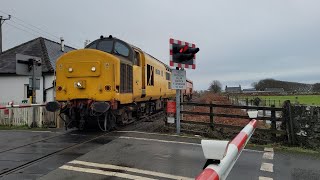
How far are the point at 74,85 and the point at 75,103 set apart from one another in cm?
65

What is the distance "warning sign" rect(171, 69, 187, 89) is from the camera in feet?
43.1

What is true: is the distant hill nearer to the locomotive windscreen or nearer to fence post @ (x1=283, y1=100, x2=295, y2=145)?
the locomotive windscreen

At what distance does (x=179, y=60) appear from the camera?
42.7ft

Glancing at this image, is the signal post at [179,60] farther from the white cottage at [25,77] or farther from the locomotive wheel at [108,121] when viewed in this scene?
the white cottage at [25,77]

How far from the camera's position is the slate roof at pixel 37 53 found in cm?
2605

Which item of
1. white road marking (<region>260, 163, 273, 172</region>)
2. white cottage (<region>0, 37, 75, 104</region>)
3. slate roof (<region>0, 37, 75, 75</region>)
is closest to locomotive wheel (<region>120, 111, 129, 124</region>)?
white road marking (<region>260, 163, 273, 172</region>)

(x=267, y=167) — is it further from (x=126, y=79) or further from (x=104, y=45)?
(x=104, y=45)

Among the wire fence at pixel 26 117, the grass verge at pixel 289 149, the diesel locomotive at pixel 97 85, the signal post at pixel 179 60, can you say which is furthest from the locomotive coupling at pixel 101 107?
the grass verge at pixel 289 149

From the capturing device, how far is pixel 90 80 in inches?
498

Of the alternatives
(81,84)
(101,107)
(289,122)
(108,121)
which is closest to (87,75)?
(81,84)

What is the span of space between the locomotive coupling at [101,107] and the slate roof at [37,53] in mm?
Answer: 13978

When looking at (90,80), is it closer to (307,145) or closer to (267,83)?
(307,145)

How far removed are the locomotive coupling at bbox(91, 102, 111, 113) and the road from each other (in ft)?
3.07

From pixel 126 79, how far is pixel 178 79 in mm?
2001
